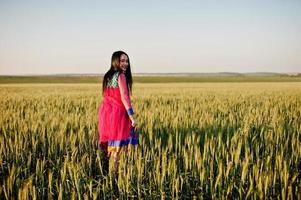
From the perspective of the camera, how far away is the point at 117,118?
3.47 m

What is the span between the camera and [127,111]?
3420 mm

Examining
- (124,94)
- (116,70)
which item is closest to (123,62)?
(116,70)

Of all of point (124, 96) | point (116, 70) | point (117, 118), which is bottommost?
point (117, 118)

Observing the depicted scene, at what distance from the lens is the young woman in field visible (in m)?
3.41

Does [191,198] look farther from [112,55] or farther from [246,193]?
[112,55]

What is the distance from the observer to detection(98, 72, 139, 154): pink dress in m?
3.42

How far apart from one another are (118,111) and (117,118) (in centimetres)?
8

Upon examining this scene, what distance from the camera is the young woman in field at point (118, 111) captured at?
134 inches

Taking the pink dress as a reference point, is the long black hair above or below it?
above

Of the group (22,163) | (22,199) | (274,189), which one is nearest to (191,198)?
(274,189)

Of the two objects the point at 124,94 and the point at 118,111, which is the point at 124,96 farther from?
the point at 118,111

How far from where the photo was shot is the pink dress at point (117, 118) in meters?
3.42

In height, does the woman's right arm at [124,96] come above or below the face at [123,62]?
below

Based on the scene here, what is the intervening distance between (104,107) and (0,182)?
1236 mm
